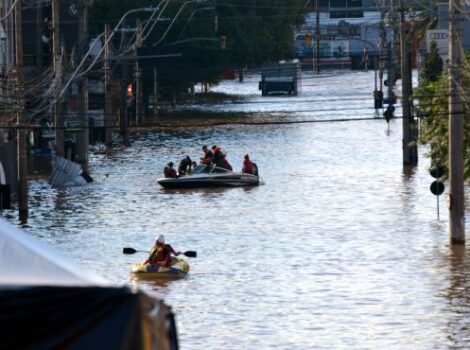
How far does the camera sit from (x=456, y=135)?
3034cm

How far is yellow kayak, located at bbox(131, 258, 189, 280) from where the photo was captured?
27703 mm

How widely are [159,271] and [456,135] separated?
6946 mm

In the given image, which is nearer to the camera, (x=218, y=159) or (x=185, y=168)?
(x=185, y=168)

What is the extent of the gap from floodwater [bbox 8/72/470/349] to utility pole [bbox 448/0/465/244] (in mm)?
750

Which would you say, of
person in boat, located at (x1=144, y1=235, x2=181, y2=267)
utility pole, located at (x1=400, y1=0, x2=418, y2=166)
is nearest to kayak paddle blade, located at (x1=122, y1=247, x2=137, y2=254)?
person in boat, located at (x1=144, y1=235, x2=181, y2=267)

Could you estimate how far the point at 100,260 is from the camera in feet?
99.1

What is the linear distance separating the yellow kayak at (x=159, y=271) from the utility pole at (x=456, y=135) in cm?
599

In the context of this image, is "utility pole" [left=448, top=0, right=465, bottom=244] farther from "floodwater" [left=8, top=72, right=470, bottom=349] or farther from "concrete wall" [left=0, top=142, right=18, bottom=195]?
"concrete wall" [left=0, top=142, right=18, bottom=195]

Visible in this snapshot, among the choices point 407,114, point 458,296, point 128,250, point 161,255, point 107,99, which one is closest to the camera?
point 458,296

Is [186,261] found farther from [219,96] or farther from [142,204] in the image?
[219,96]

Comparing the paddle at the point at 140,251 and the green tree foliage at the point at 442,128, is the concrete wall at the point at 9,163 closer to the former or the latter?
the paddle at the point at 140,251

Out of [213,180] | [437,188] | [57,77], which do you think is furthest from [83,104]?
[437,188]

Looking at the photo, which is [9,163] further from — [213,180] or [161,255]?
[161,255]

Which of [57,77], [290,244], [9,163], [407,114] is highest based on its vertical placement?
[57,77]
